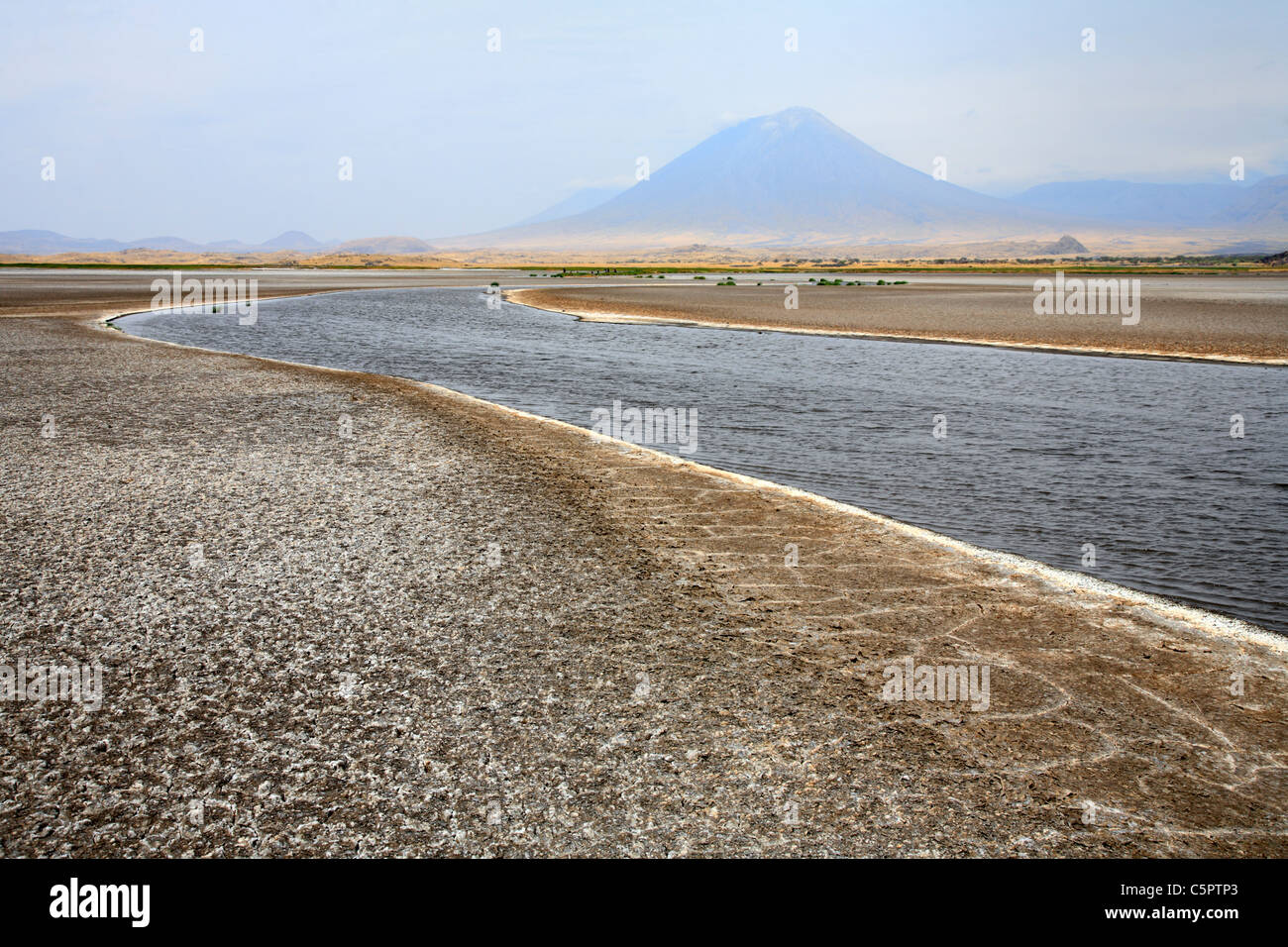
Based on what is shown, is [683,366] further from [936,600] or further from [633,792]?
[633,792]

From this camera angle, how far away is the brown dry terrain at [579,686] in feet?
15.2

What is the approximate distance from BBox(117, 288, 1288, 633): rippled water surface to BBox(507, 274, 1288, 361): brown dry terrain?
11.3 ft

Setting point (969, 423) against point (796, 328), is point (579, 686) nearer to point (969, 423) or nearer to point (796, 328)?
point (969, 423)

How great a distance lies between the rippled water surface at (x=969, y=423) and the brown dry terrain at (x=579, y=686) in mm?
1714

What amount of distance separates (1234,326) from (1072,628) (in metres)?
34.6

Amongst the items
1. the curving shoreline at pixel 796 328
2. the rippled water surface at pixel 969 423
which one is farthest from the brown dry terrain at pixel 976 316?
the rippled water surface at pixel 969 423

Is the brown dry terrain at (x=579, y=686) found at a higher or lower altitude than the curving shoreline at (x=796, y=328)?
lower

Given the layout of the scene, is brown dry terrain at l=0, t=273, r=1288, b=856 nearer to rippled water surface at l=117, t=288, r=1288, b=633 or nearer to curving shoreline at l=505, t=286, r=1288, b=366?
rippled water surface at l=117, t=288, r=1288, b=633

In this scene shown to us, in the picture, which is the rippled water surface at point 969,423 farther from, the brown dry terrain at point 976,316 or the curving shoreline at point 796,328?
the brown dry terrain at point 976,316

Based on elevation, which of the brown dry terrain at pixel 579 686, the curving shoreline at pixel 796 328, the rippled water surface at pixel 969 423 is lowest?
the brown dry terrain at pixel 579 686

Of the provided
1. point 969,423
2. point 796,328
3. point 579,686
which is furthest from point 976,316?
point 579,686

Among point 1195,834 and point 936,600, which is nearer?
point 1195,834
